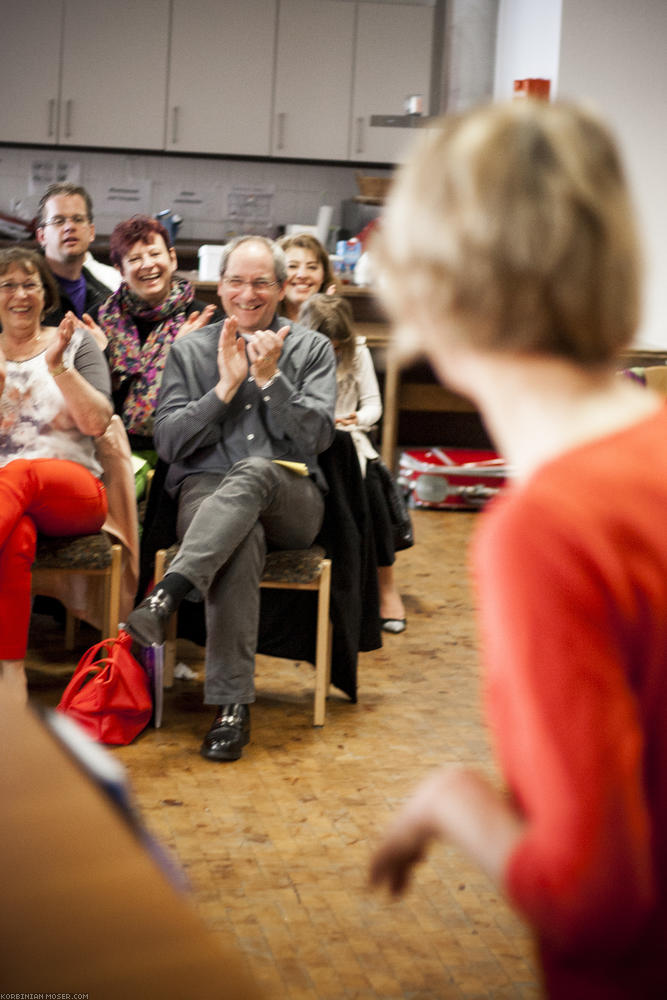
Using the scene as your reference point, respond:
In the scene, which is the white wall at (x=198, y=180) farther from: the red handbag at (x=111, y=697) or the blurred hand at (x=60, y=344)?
the red handbag at (x=111, y=697)

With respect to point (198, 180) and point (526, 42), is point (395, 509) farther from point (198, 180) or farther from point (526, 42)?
point (198, 180)

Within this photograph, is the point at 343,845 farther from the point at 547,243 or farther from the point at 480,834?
the point at 547,243

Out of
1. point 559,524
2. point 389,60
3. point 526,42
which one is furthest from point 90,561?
point 389,60

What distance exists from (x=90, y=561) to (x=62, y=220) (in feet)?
4.31

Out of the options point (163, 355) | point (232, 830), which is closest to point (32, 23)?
point (163, 355)

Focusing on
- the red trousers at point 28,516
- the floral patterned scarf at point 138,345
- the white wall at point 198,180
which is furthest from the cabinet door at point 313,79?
the red trousers at point 28,516

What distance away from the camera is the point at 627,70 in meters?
5.41

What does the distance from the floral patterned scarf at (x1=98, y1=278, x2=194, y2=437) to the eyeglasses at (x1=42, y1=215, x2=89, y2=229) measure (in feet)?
1.11

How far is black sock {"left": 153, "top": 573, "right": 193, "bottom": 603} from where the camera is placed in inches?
99.3

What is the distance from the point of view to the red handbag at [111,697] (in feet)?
8.45

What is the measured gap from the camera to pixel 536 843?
65cm

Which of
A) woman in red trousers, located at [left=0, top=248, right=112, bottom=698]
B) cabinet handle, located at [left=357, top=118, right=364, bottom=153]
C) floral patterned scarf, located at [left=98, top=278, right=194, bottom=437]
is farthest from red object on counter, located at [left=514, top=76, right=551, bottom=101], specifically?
woman in red trousers, located at [left=0, top=248, right=112, bottom=698]

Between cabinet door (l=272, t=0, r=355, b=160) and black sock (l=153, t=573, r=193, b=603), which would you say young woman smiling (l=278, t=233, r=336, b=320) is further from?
cabinet door (l=272, t=0, r=355, b=160)

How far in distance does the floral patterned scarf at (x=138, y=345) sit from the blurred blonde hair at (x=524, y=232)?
8.46ft
